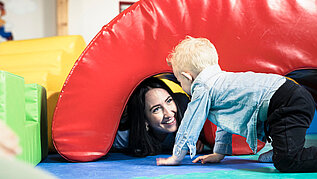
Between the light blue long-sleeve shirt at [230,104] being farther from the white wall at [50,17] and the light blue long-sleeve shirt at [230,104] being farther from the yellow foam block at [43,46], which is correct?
the white wall at [50,17]

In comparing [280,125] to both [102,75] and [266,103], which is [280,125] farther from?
[102,75]

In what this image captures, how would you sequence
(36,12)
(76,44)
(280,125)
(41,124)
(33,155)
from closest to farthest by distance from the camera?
1. (280,125)
2. (33,155)
3. (41,124)
4. (76,44)
5. (36,12)

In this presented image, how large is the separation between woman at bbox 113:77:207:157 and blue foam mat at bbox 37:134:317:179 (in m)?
0.13

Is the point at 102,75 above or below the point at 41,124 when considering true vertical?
above

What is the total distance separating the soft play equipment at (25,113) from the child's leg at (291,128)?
0.82 meters

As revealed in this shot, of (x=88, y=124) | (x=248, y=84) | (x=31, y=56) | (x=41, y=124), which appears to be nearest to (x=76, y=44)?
(x=31, y=56)

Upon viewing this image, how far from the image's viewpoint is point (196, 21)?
1453mm

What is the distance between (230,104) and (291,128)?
0.21 m

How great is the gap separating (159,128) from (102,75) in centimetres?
40

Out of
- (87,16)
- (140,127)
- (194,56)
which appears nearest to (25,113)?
(140,127)

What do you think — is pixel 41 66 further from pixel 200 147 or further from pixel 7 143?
pixel 7 143

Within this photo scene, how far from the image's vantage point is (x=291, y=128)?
3.63ft

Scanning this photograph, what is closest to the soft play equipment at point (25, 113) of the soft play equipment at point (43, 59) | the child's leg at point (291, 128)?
the soft play equipment at point (43, 59)

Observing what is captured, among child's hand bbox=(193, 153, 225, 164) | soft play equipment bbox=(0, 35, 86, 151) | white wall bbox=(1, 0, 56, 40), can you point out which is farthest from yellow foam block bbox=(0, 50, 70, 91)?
white wall bbox=(1, 0, 56, 40)
